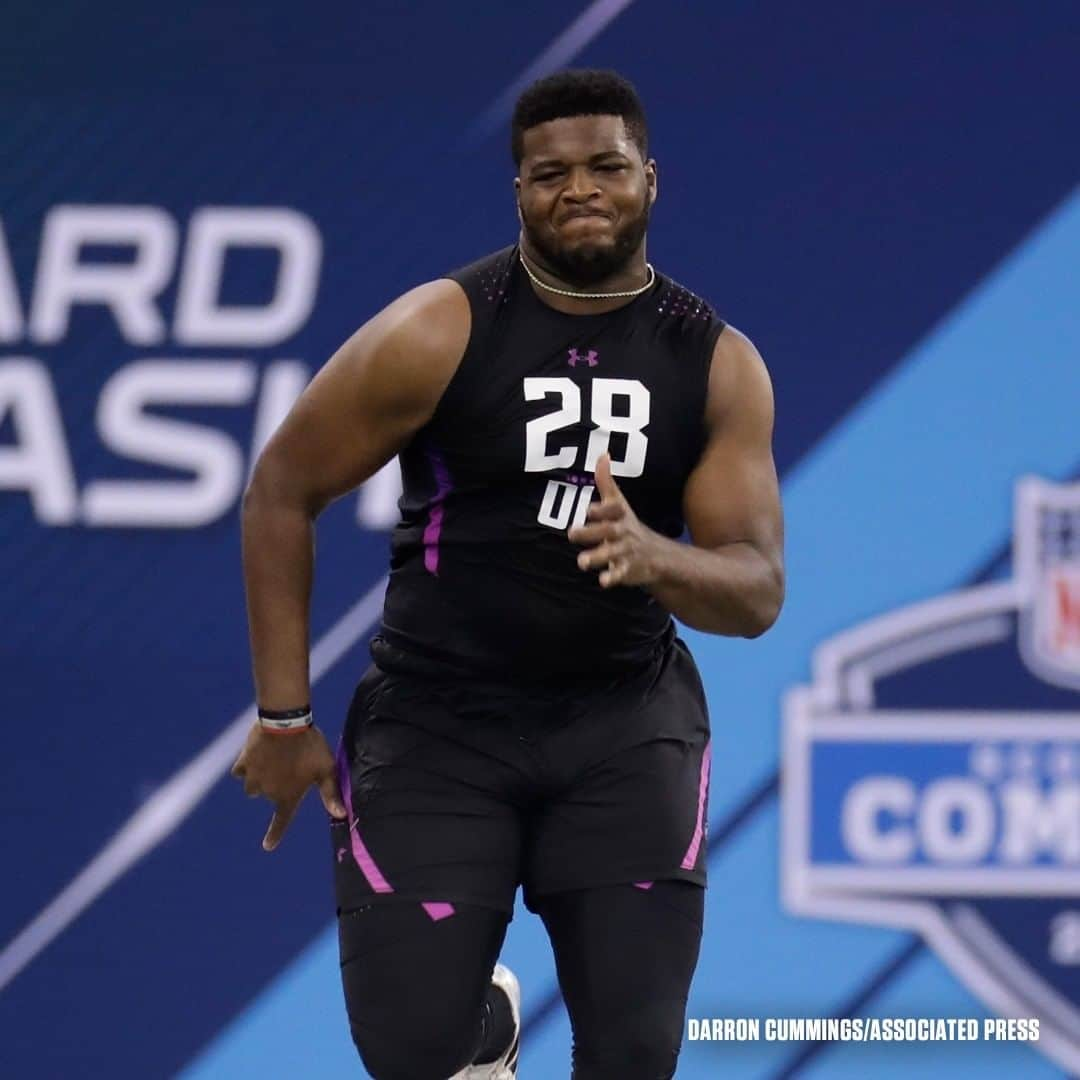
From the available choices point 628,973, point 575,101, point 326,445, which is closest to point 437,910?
point 628,973

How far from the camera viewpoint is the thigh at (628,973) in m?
2.73

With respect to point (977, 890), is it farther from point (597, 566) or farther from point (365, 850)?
point (597, 566)

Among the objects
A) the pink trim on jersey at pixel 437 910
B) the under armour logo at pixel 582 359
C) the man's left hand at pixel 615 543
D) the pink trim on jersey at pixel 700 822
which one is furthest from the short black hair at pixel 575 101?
the pink trim on jersey at pixel 437 910

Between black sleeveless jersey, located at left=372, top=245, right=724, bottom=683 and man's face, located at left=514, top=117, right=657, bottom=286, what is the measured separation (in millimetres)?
86

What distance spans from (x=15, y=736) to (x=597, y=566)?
80.0 inches

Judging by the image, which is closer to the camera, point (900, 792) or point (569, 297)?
point (569, 297)

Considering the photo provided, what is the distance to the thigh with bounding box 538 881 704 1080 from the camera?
A: 108 inches

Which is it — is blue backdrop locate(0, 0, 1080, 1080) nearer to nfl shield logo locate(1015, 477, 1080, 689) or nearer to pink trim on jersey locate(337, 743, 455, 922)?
nfl shield logo locate(1015, 477, 1080, 689)

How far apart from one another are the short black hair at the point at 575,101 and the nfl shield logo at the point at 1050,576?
1575 mm

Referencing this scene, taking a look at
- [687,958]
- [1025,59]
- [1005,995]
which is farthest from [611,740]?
[1025,59]

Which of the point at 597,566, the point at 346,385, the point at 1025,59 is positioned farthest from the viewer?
the point at 1025,59

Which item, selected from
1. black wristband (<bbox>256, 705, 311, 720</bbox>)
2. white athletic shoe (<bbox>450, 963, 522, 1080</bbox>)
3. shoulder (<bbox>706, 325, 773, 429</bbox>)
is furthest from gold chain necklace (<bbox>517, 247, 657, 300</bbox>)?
white athletic shoe (<bbox>450, 963, 522, 1080</bbox>)

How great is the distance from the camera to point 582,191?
265cm

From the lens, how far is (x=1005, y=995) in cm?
406
